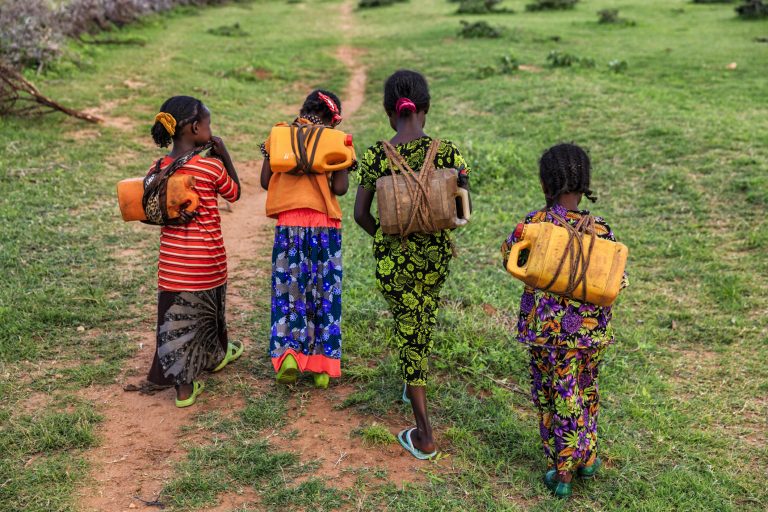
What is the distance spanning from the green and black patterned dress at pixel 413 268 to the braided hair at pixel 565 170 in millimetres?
411

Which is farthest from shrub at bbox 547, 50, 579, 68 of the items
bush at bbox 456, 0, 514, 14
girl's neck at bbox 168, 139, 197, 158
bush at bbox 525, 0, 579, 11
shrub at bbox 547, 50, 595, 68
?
girl's neck at bbox 168, 139, 197, 158

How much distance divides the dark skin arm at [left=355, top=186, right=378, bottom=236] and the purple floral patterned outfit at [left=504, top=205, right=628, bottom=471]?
0.68 meters

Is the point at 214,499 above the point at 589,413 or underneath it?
underneath

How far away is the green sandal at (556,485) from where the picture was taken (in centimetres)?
309

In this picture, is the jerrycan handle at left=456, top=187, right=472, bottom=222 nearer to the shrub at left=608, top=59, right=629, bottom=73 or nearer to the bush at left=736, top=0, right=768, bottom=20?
the shrub at left=608, top=59, right=629, bottom=73

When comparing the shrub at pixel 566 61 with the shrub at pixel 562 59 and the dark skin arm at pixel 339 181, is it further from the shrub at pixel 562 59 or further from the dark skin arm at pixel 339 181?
the dark skin arm at pixel 339 181

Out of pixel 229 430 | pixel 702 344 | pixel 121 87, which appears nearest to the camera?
pixel 229 430

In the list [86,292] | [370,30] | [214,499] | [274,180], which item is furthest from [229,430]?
[370,30]

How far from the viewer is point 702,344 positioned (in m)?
4.59

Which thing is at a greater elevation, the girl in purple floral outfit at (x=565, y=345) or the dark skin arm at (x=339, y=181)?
the dark skin arm at (x=339, y=181)

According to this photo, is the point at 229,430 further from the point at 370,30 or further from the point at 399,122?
the point at 370,30

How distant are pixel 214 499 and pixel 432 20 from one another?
18.3 metres

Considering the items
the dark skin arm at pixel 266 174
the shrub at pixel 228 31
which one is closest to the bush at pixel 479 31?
the shrub at pixel 228 31

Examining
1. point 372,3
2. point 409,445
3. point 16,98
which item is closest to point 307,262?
point 409,445
